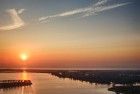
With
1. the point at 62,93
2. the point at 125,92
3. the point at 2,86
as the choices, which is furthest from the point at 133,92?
the point at 2,86

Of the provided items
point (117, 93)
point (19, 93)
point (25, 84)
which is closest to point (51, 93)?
point (19, 93)

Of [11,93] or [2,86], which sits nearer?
[11,93]

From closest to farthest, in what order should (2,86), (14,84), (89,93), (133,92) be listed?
(133,92)
(89,93)
(2,86)
(14,84)

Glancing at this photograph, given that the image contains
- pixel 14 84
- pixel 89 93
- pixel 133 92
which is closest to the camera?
pixel 133 92

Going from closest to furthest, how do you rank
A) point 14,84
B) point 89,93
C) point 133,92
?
point 133,92
point 89,93
point 14,84

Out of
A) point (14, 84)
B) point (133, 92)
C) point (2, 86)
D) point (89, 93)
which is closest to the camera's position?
point (133, 92)

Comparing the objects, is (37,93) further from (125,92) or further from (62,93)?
(125,92)

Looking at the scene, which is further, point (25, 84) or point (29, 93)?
point (25, 84)

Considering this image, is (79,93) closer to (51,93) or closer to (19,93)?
(51,93)
